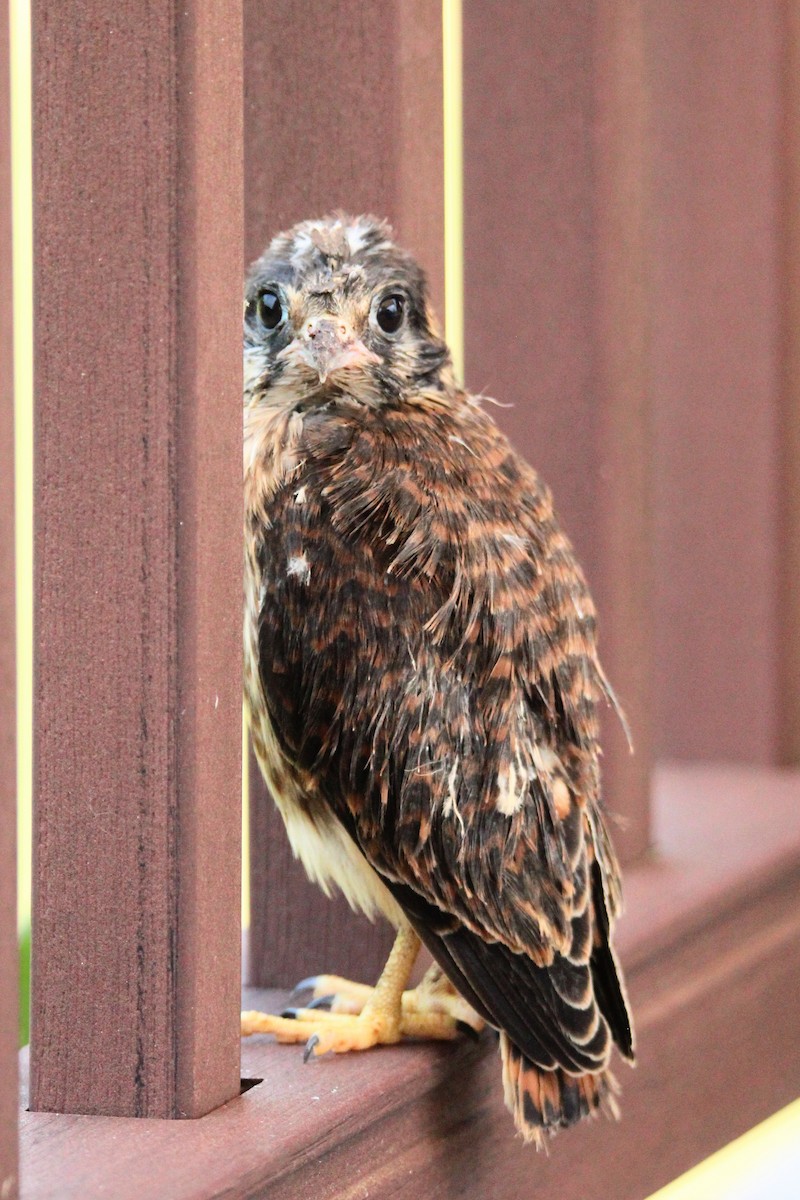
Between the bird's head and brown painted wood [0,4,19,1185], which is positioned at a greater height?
the bird's head

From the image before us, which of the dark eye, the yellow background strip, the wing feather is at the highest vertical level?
the dark eye

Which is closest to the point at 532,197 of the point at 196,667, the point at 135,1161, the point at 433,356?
the point at 433,356

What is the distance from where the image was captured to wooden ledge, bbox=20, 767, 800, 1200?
5.09 ft

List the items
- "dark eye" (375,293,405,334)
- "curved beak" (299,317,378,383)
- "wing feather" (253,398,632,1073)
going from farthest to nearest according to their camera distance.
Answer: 1. "dark eye" (375,293,405,334)
2. "curved beak" (299,317,378,383)
3. "wing feather" (253,398,632,1073)

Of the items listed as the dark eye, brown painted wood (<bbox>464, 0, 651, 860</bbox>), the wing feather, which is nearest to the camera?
the wing feather

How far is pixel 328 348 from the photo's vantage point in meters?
1.95

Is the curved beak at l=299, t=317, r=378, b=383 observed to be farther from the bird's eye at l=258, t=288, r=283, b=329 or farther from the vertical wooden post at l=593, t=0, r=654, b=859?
the vertical wooden post at l=593, t=0, r=654, b=859

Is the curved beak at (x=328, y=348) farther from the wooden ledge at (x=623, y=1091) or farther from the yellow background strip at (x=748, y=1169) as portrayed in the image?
the yellow background strip at (x=748, y=1169)

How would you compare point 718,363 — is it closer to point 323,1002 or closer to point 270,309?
point 270,309

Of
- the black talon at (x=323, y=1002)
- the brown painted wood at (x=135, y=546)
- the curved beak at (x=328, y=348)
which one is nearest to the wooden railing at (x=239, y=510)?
the brown painted wood at (x=135, y=546)

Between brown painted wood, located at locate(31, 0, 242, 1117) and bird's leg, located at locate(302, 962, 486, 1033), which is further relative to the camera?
bird's leg, located at locate(302, 962, 486, 1033)

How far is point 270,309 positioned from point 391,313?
0.50 ft

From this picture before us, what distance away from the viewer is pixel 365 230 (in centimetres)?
200

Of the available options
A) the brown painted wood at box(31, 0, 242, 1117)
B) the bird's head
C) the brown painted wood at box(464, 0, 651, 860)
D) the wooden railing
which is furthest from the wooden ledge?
the bird's head
